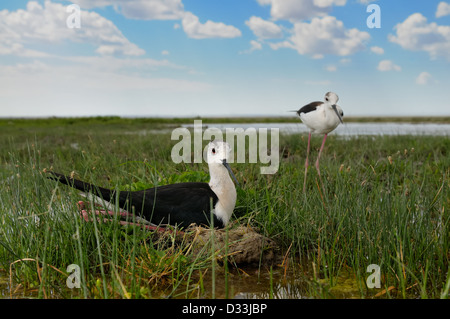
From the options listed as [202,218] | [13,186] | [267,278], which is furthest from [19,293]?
[267,278]

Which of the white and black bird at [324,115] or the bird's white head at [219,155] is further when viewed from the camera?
the white and black bird at [324,115]

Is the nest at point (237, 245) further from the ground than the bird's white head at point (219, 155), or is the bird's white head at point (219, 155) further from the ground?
the bird's white head at point (219, 155)

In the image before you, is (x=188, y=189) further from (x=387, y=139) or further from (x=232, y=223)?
(x=387, y=139)

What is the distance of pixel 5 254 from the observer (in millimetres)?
3412

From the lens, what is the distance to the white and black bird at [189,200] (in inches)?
143

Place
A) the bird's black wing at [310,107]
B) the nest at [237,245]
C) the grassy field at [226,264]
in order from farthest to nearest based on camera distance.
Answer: the bird's black wing at [310,107], the nest at [237,245], the grassy field at [226,264]

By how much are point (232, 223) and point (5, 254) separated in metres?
2.10

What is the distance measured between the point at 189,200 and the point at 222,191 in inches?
12.9

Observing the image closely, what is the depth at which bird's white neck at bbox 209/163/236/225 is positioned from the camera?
370 cm

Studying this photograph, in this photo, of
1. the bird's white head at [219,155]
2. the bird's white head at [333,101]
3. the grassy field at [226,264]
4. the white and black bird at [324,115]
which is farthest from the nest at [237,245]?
the bird's white head at [333,101]

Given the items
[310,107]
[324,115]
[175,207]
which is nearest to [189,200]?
[175,207]

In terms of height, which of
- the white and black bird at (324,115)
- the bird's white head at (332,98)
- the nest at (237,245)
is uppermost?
the bird's white head at (332,98)

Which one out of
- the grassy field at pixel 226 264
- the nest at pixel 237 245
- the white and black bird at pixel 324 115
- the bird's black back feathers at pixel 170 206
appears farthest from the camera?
the white and black bird at pixel 324 115

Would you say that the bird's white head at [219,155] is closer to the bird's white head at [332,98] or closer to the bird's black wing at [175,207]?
the bird's black wing at [175,207]
